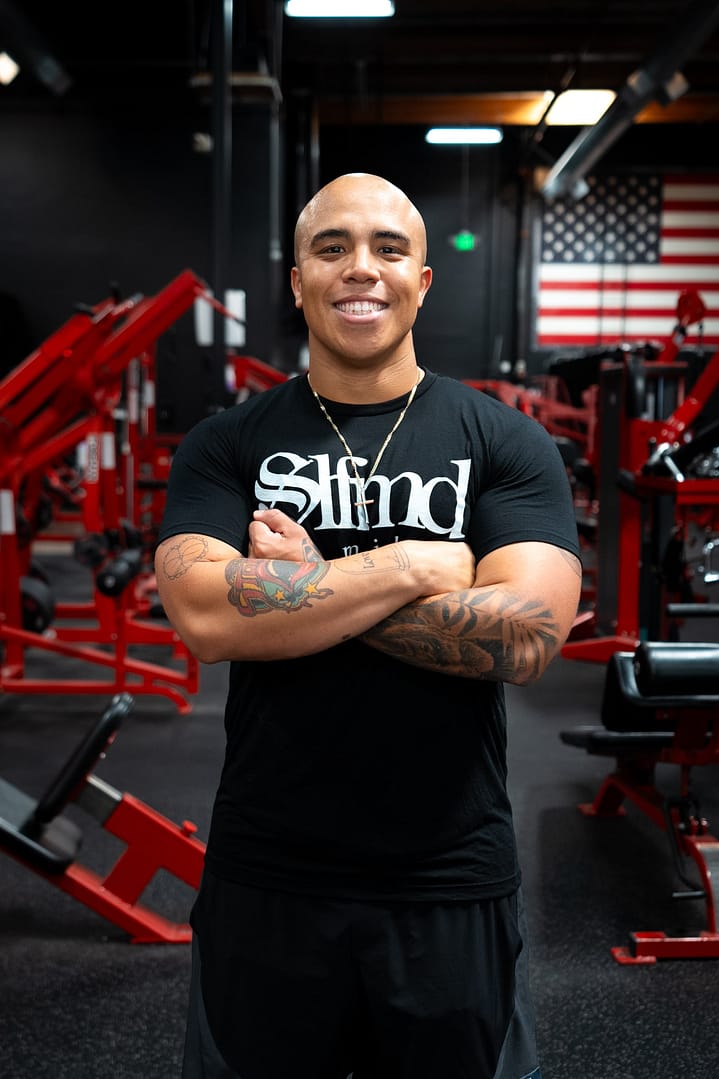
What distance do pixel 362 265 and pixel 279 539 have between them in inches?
13.1

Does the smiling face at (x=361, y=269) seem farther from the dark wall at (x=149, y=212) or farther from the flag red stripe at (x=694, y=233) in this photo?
the flag red stripe at (x=694, y=233)

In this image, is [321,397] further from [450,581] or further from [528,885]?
[528,885]

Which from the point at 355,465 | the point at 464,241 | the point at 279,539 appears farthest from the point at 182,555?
the point at 464,241

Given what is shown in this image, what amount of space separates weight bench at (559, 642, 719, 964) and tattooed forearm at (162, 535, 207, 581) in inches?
59.3

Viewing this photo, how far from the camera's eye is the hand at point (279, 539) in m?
1.15

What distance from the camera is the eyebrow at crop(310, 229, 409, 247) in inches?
47.2

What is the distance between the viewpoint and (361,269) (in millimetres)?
1178

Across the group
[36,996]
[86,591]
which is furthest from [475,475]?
[86,591]

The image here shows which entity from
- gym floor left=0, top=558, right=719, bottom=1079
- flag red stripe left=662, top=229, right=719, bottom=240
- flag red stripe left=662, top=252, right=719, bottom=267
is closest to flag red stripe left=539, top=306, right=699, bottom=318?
flag red stripe left=662, top=252, right=719, bottom=267

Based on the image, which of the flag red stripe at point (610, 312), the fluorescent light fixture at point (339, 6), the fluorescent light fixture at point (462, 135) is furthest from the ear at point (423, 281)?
the flag red stripe at point (610, 312)

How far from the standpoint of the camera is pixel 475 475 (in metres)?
1.18

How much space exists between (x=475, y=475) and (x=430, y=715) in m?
0.28

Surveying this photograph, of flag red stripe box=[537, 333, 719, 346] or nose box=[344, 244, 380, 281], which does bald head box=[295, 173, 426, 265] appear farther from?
flag red stripe box=[537, 333, 719, 346]

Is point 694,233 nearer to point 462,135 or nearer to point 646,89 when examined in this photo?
point 462,135
